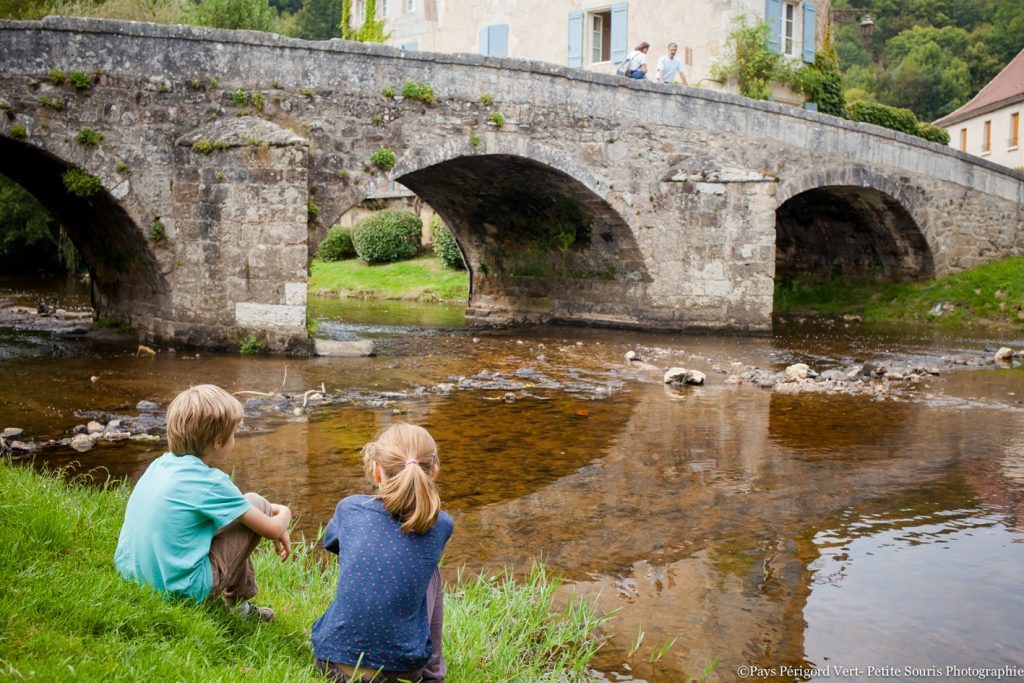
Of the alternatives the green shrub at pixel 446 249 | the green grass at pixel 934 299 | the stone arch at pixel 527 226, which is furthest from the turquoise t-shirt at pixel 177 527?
the green shrub at pixel 446 249

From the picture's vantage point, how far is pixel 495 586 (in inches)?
174

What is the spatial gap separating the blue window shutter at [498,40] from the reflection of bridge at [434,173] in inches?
304

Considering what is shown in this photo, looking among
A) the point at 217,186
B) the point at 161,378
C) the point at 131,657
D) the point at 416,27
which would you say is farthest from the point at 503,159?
the point at 416,27

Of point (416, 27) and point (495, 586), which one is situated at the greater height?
point (416, 27)

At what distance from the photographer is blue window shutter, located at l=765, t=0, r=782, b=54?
22.4 meters

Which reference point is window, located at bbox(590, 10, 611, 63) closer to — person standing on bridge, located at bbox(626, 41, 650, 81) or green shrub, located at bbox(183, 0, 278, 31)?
person standing on bridge, located at bbox(626, 41, 650, 81)

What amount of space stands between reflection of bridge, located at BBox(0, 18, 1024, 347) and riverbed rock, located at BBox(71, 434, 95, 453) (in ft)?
17.1

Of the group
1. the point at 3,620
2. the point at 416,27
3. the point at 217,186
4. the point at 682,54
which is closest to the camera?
the point at 3,620

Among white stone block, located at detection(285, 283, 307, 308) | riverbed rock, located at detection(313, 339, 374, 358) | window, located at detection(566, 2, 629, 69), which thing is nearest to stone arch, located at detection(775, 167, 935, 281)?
window, located at detection(566, 2, 629, 69)

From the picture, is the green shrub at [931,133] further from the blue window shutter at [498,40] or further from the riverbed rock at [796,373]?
the riverbed rock at [796,373]

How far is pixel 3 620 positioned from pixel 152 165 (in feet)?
34.1

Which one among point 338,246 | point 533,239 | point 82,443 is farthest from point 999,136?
point 82,443

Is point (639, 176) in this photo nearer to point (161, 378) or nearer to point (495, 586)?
point (161, 378)

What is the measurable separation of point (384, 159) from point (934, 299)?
13455 millimetres
